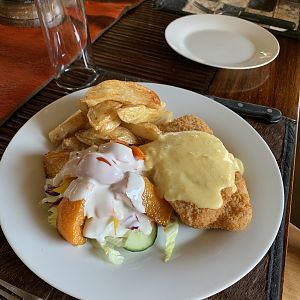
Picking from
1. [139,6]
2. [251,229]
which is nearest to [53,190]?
[251,229]

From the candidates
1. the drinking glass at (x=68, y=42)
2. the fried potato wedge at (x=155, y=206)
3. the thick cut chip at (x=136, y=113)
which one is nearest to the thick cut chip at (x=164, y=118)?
the thick cut chip at (x=136, y=113)

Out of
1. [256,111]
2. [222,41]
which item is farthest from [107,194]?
[222,41]

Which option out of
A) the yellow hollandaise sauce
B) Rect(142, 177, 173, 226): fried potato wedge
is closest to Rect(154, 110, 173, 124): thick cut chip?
the yellow hollandaise sauce

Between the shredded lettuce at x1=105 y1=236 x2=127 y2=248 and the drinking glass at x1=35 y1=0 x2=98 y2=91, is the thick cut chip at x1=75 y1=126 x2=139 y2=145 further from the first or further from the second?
the drinking glass at x1=35 y1=0 x2=98 y2=91

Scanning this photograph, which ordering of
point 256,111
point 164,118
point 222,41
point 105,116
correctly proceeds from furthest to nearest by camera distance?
point 222,41
point 256,111
point 164,118
point 105,116

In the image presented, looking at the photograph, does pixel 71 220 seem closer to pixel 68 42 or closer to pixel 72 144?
pixel 72 144
